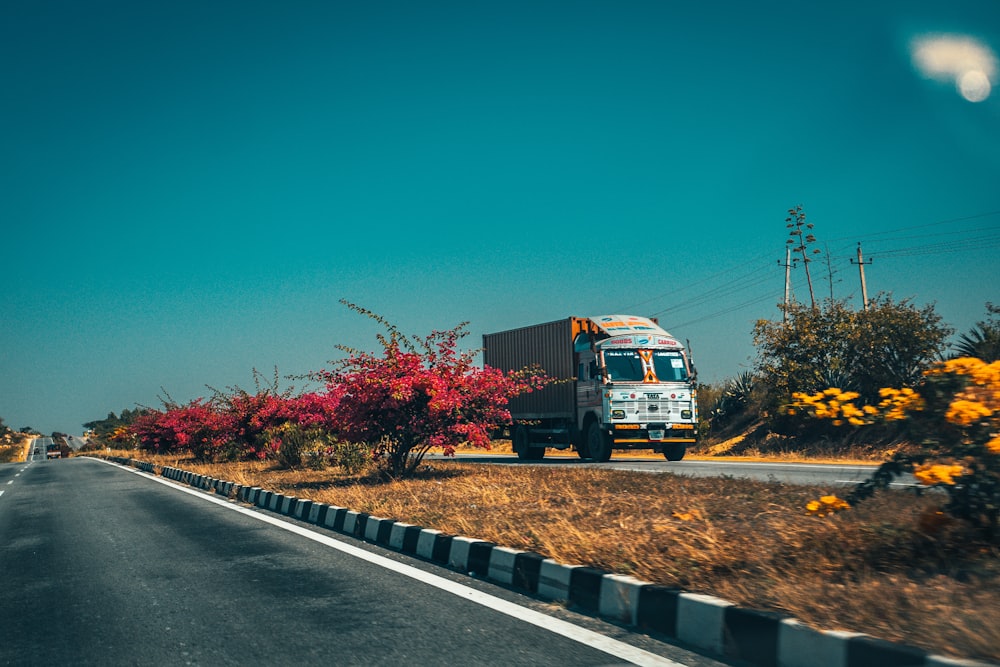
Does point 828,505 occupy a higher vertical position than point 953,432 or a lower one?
lower

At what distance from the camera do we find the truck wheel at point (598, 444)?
824 inches

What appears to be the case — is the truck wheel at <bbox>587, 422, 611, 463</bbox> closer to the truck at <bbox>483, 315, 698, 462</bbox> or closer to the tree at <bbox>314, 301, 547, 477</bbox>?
the truck at <bbox>483, 315, 698, 462</bbox>

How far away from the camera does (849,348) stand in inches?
936

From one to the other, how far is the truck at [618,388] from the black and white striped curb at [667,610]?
12159 mm

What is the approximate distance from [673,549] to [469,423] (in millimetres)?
8102

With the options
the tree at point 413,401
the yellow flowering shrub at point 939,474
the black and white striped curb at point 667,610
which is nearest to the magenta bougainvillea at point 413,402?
the tree at point 413,401

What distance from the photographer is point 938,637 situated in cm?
376

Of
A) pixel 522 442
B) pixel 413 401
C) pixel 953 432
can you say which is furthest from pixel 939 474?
pixel 522 442

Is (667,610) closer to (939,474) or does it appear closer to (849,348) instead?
(939,474)

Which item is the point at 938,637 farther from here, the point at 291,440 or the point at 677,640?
the point at 291,440

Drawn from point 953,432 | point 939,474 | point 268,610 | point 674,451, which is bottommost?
point 268,610

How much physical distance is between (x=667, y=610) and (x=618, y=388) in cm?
1580

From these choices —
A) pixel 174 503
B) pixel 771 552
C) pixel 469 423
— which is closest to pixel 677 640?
pixel 771 552

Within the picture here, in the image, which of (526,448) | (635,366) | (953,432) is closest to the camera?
(953,432)
